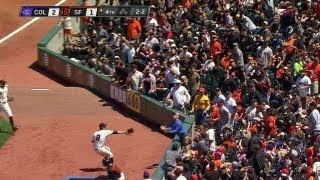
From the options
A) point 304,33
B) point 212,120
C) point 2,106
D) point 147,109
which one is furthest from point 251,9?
point 2,106

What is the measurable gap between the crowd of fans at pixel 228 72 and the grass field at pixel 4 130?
4532mm

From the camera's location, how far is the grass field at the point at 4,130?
32603 mm

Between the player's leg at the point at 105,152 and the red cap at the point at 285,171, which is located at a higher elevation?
the red cap at the point at 285,171

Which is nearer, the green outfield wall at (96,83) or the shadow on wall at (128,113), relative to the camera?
the green outfield wall at (96,83)

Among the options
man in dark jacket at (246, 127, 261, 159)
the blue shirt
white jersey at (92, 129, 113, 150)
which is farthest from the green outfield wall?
man in dark jacket at (246, 127, 261, 159)

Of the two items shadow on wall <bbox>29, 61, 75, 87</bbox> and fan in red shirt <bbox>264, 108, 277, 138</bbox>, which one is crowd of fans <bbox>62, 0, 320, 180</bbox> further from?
shadow on wall <bbox>29, 61, 75, 87</bbox>

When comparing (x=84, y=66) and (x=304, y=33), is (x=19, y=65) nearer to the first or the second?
(x=84, y=66)

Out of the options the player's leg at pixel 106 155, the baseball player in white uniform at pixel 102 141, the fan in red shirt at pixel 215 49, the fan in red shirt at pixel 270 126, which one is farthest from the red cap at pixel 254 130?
the fan in red shirt at pixel 215 49

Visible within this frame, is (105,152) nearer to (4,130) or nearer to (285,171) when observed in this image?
(4,130)

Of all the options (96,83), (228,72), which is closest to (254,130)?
(228,72)

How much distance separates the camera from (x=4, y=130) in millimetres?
33344
